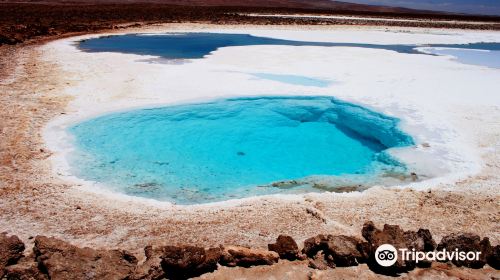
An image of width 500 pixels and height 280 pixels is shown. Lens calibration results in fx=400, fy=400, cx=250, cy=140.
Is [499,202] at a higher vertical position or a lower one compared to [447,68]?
lower

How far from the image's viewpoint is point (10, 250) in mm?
3246

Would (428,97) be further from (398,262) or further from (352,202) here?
(398,262)

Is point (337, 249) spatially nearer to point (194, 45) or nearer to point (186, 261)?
point (186, 261)

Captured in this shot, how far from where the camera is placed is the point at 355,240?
361cm

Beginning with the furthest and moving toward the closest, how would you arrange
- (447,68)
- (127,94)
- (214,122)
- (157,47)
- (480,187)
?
(157,47), (447,68), (127,94), (214,122), (480,187)

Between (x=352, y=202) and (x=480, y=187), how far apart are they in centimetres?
167

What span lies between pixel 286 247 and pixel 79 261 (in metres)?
1.70

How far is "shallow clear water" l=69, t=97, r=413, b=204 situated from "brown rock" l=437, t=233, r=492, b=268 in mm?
1862

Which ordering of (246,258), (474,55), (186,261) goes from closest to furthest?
1. (186,261)
2. (246,258)
3. (474,55)

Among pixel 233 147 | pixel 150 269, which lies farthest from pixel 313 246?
pixel 233 147

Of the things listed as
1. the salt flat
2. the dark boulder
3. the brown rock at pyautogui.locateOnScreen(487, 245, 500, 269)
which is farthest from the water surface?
the brown rock at pyautogui.locateOnScreen(487, 245, 500, 269)

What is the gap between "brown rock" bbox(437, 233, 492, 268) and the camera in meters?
3.44

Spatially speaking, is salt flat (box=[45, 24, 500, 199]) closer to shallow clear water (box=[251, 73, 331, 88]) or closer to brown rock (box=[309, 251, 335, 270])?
shallow clear water (box=[251, 73, 331, 88])

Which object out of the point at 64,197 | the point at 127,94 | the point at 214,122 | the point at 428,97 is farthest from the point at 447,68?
the point at 64,197
